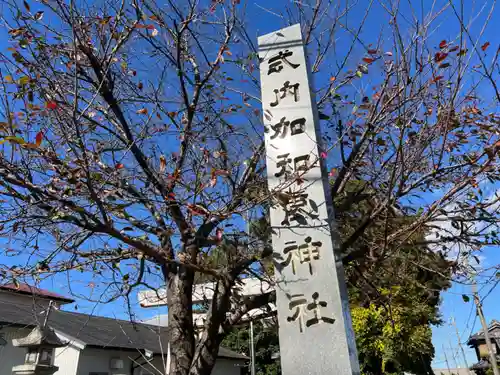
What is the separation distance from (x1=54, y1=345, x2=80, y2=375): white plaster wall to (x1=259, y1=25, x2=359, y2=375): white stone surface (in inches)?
410

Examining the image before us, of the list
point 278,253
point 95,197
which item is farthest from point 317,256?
point 95,197

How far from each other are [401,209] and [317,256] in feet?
6.37

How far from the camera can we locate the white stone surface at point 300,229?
9.41ft

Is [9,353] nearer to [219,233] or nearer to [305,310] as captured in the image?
[219,233]

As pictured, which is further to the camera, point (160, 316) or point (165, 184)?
point (160, 316)

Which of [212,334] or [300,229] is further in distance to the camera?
[212,334]

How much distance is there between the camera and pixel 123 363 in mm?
12516

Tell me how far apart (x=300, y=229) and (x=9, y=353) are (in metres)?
10.9

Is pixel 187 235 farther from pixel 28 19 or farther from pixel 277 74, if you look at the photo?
pixel 28 19

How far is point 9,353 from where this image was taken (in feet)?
35.2

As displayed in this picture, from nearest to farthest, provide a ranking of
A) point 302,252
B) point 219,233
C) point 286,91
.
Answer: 1. point 302,252
2. point 219,233
3. point 286,91

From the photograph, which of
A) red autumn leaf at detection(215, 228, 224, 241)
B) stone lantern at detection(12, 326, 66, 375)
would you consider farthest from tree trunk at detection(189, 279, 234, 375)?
stone lantern at detection(12, 326, 66, 375)

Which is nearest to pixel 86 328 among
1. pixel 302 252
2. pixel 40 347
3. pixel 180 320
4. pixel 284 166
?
pixel 40 347

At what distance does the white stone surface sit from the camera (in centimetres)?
287
